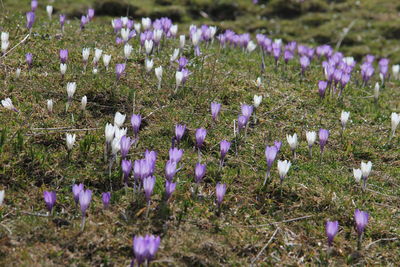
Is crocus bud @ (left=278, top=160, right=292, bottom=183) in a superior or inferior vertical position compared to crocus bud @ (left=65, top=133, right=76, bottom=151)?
inferior

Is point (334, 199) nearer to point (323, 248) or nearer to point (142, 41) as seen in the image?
point (323, 248)

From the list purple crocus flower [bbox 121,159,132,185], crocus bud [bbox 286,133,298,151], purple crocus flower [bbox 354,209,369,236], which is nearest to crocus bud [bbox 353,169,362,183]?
crocus bud [bbox 286,133,298,151]

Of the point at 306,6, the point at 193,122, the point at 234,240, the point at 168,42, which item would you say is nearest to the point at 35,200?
the point at 234,240

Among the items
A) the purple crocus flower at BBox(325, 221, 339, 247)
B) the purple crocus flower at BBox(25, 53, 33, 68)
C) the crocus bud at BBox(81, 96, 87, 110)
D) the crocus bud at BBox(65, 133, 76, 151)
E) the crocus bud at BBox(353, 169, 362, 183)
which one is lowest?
the purple crocus flower at BBox(325, 221, 339, 247)

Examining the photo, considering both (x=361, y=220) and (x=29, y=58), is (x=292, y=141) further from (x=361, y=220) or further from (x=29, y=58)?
(x=29, y=58)

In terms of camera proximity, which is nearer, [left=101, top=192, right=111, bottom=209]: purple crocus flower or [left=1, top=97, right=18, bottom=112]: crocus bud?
[left=101, top=192, right=111, bottom=209]: purple crocus flower

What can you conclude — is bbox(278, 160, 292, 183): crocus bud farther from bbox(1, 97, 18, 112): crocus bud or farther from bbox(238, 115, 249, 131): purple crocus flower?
bbox(1, 97, 18, 112): crocus bud

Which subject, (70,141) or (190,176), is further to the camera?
(190,176)

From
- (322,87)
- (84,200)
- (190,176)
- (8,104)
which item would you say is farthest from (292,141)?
(8,104)

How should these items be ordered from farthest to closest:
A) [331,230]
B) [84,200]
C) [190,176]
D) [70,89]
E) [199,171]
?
[70,89], [190,176], [199,171], [331,230], [84,200]
